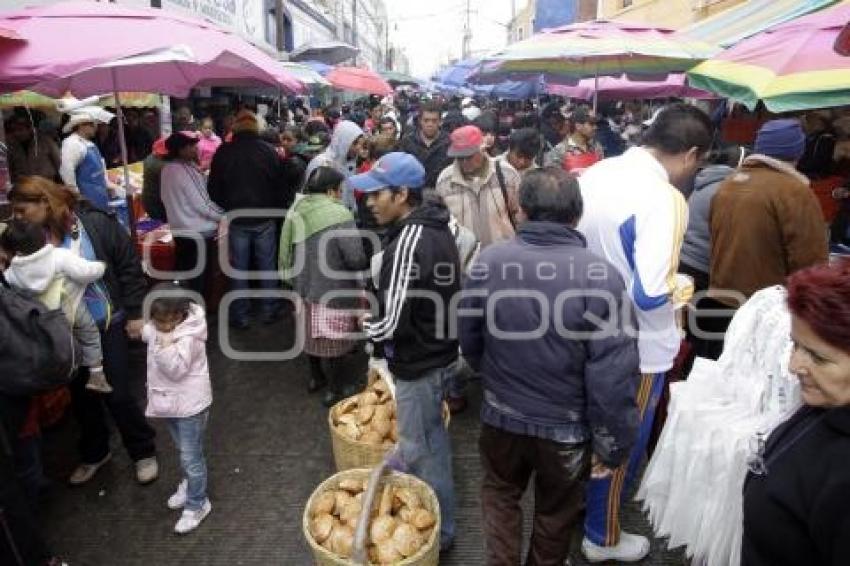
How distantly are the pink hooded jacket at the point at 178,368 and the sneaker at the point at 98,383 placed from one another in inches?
17.9

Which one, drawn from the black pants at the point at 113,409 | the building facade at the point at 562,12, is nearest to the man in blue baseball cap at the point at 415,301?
the black pants at the point at 113,409

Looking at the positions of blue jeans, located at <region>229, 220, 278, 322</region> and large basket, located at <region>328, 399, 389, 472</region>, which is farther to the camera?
blue jeans, located at <region>229, 220, 278, 322</region>

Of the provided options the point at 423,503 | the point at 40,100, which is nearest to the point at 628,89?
the point at 40,100

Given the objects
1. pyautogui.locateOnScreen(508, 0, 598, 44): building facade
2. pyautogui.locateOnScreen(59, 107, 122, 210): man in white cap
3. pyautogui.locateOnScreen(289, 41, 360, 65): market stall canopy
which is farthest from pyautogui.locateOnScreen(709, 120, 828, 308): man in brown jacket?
pyautogui.locateOnScreen(508, 0, 598, 44): building facade

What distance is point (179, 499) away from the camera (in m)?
3.63

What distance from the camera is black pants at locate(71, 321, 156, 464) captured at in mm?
3621

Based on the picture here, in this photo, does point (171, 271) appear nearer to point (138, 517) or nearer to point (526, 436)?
point (138, 517)

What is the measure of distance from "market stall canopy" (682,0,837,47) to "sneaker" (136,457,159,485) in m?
6.37

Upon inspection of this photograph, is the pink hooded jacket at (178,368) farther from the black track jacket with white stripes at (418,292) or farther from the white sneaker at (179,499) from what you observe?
the black track jacket with white stripes at (418,292)

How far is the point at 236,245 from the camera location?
5953mm

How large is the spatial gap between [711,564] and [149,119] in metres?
10.8

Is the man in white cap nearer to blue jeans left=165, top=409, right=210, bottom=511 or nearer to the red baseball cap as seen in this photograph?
blue jeans left=165, top=409, right=210, bottom=511

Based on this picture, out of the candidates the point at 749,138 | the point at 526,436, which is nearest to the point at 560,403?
the point at 526,436

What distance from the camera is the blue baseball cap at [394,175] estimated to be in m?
2.90
